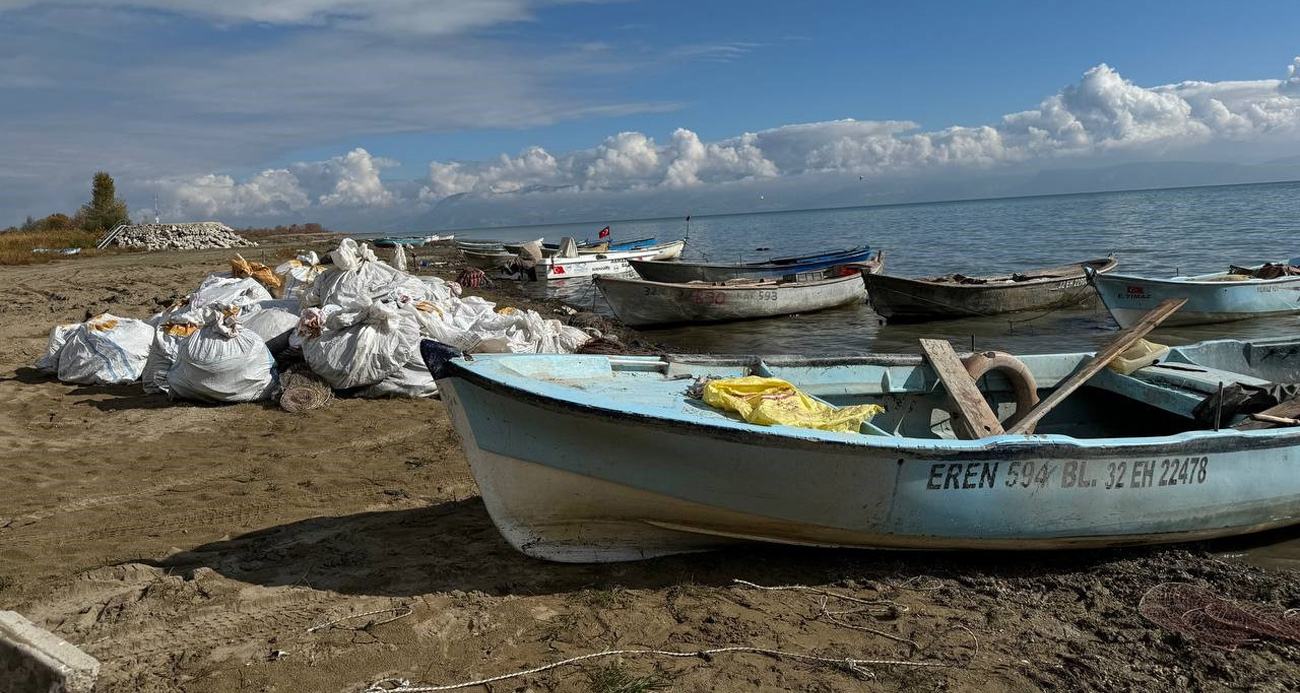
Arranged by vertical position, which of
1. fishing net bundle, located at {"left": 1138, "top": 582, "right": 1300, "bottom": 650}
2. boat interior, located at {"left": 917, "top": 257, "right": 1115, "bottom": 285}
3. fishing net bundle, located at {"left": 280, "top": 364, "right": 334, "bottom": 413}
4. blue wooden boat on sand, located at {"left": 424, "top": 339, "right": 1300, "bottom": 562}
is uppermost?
boat interior, located at {"left": 917, "top": 257, "right": 1115, "bottom": 285}

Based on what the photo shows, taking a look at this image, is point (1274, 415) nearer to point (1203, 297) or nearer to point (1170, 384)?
point (1170, 384)

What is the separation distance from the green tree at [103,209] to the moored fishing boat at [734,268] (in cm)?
4339

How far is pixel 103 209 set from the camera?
51.1 m

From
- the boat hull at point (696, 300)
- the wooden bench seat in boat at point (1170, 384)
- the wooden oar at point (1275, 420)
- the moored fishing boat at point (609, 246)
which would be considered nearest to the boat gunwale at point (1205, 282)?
the boat hull at point (696, 300)

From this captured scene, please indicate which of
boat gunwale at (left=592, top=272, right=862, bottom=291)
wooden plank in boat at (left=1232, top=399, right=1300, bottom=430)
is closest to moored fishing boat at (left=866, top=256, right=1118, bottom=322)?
boat gunwale at (left=592, top=272, right=862, bottom=291)

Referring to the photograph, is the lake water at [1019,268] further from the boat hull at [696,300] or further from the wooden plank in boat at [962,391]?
the wooden plank in boat at [962,391]

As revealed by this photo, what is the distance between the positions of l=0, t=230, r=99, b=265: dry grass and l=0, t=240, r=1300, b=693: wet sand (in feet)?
95.7

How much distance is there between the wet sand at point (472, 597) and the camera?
3473 millimetres

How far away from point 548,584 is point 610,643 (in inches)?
27.0

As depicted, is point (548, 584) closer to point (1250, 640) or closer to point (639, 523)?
point (639, 523)

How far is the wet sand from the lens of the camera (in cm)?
347

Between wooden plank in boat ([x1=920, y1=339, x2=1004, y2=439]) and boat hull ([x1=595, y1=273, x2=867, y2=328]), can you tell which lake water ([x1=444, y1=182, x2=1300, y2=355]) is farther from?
wooden plank in boat ([x1=920, y1=339, x2=1004, y2=439])

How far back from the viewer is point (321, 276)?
9227 millimetres

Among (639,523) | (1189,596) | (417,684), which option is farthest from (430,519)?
(1189,596)
